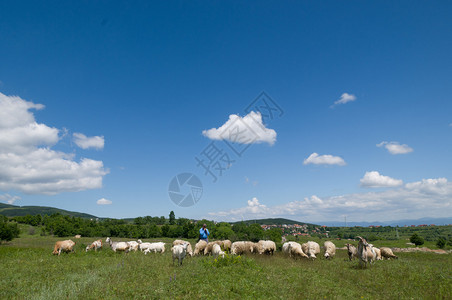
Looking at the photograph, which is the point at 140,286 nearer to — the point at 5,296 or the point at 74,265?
the point at 5,296

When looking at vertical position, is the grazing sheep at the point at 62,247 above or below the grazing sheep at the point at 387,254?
above

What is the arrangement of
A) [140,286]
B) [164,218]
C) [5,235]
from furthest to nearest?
1. [164,218]
2. [5,235]
3. [140,286]

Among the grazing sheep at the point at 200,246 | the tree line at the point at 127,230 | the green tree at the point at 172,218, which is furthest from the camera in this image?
the green tree at the point at 172,218

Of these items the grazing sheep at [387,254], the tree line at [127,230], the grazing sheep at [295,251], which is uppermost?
the grazing sheep at [295,251]

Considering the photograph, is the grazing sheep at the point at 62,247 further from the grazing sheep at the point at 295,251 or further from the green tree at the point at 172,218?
the green tree at the point at 172,218

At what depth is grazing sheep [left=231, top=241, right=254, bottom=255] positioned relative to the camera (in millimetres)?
20175

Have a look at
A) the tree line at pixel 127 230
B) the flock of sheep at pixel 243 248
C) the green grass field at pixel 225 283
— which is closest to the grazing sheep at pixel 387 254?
the flock of sheep at pixel 243 248

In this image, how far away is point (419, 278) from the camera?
498 inches

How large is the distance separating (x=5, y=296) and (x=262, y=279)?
10.4m

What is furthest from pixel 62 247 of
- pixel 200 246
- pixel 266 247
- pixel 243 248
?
pixel 266 247

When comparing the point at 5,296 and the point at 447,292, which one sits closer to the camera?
the point at 5,296

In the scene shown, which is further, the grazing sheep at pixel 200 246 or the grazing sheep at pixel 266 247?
the grazing sheep at pixel 266 247

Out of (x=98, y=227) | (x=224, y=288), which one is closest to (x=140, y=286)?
(x=224, y=288)

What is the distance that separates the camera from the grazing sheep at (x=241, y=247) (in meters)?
20.2
